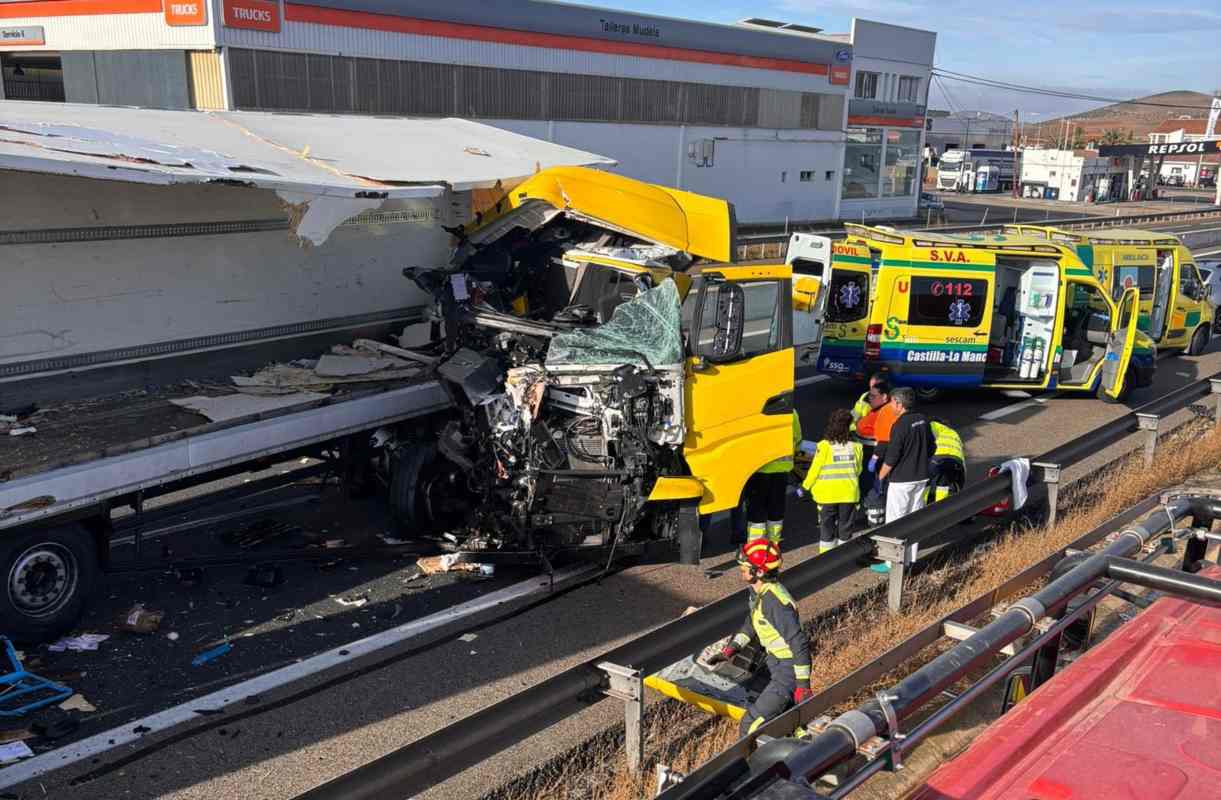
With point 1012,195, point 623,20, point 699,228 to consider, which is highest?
point 623,20

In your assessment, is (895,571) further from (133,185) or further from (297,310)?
(133,185)

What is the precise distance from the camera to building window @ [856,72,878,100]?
51.2 meters

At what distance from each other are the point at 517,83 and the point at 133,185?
29.6 metres

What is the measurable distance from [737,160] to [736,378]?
38.8m

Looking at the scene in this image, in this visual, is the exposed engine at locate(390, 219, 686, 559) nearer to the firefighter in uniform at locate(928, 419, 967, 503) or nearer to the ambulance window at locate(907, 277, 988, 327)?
the firefighter in uniform at locate(928, 419, 967, 503)

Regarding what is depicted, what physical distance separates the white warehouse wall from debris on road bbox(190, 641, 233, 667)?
3023cm

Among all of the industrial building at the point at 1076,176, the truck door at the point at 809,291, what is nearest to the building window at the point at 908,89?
the industrial building at the point at 1076,176

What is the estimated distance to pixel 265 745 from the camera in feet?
18.8

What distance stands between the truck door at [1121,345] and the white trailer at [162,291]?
904 cm

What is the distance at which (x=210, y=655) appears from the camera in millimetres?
6738

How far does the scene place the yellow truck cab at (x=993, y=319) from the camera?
→ 13438 mm

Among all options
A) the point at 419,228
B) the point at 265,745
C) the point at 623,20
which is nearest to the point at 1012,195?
the point at 623,20

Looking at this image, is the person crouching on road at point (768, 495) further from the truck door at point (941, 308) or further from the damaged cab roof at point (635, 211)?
the truck door at point (941, 308)

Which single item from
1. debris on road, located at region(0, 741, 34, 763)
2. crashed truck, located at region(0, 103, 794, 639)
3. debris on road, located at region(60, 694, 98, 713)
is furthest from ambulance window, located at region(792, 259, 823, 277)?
debris on road, located at region(0, 741, 34, 763)
